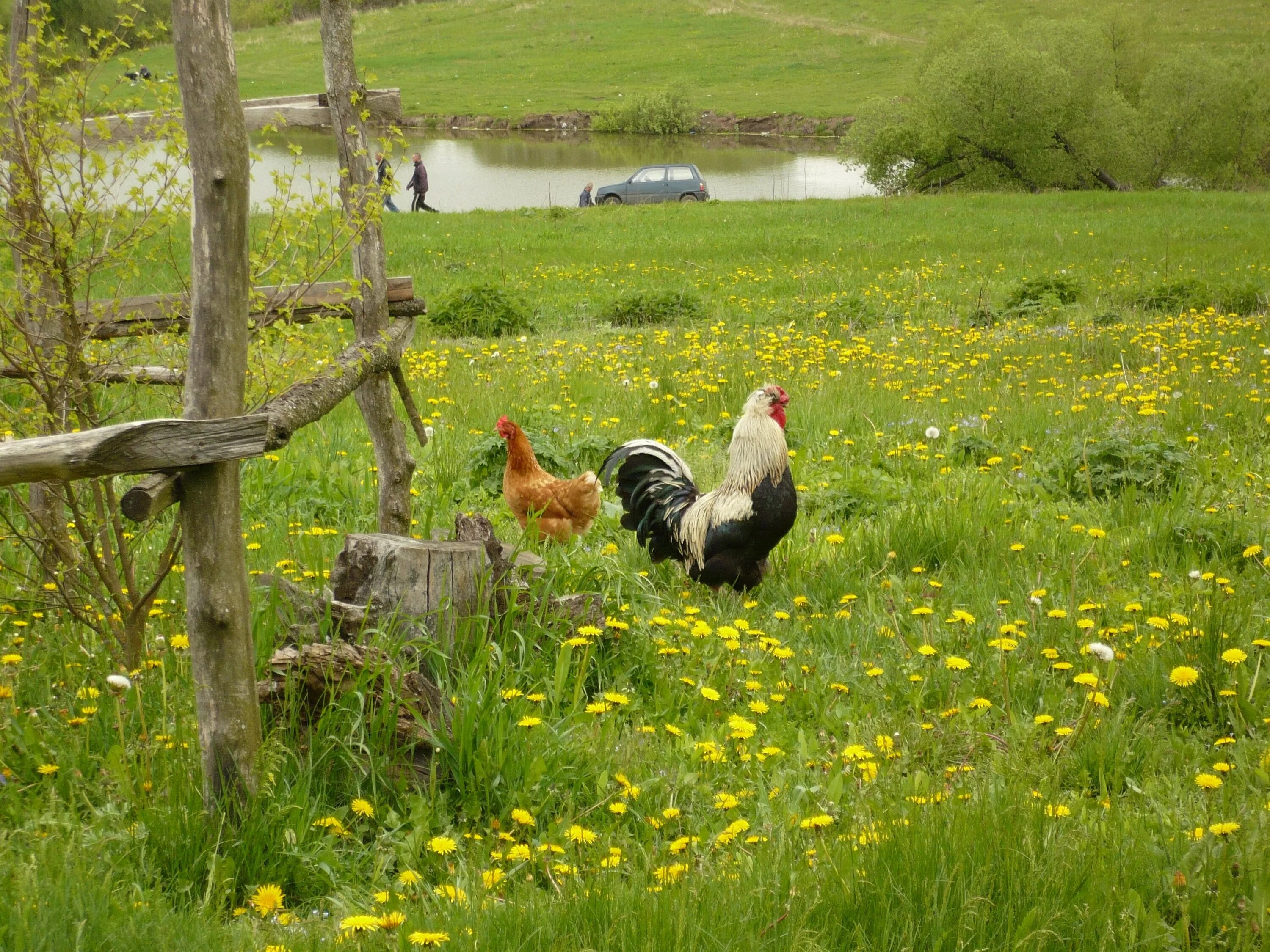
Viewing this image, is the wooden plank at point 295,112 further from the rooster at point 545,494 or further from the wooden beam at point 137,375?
the rooster at point 545,494

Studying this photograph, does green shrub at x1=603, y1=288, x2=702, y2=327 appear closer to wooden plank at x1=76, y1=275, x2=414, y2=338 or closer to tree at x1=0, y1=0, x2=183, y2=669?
wooden plank at x1=76, y1=275, x2=414, y2=338

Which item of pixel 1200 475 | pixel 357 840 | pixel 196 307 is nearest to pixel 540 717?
pixel 357 840

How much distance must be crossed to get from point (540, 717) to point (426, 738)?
39 centimetres

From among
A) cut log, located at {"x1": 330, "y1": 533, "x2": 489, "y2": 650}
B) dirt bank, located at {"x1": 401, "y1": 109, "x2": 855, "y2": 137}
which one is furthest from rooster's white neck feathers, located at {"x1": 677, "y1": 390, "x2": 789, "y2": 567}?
dirt bank, located at {"x1": 401, "y1": 109, "x2": 855, "y2": 137}

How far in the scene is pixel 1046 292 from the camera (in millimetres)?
13016

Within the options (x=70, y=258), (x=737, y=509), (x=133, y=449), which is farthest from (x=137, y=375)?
(x=737, y=509)

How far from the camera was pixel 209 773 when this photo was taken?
289 cm

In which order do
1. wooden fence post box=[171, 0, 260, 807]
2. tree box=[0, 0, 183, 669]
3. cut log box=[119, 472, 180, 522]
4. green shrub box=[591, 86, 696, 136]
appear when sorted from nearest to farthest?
cut log box=[119, 472, 180, 522], wooden fence post box=[171, 0, 260, 807], tree box=[0, 0, 183, 669], green shrub box=[591, 86, 696, 136]

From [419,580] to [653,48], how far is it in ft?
295

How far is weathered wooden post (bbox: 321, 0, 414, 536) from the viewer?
4.64 meters

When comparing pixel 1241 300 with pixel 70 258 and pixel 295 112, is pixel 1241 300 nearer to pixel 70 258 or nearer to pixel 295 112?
pixel 295 112

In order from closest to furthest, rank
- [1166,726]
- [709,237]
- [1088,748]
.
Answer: [1088,748], [1166,726], [709,237]

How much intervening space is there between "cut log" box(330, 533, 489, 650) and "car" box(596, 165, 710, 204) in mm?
31697

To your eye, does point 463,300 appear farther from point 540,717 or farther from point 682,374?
point 540,717
